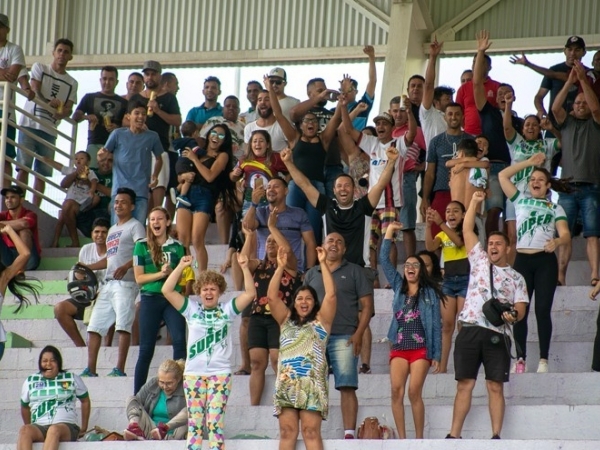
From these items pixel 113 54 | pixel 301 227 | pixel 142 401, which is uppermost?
pixel 113 54

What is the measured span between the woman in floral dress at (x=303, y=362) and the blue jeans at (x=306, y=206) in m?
2.50

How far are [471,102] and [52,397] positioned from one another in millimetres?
5358

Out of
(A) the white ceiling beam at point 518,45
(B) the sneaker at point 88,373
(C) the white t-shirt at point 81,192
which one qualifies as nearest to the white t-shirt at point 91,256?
(B) the sneaker at point 88,373

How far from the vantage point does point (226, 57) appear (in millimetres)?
18859

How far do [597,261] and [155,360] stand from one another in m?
3.93

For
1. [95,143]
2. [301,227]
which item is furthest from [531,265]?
[95,143]

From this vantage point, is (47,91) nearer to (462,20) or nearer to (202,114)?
(202,114)

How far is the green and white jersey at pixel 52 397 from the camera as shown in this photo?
981 cm

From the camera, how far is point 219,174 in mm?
12289

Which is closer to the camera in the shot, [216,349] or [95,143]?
[216,349]

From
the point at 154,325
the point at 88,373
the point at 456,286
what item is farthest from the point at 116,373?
the point at 456,286

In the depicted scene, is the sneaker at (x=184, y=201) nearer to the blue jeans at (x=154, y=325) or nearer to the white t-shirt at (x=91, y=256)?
the white t-shirt at (x=91, y=256)

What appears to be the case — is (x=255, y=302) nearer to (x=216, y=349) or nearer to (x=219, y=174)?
(x=216, y=349)

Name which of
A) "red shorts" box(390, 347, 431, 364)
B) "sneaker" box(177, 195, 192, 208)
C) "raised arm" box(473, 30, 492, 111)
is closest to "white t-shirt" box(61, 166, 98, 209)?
"sneaker" box(177, 195, 192, 208)
